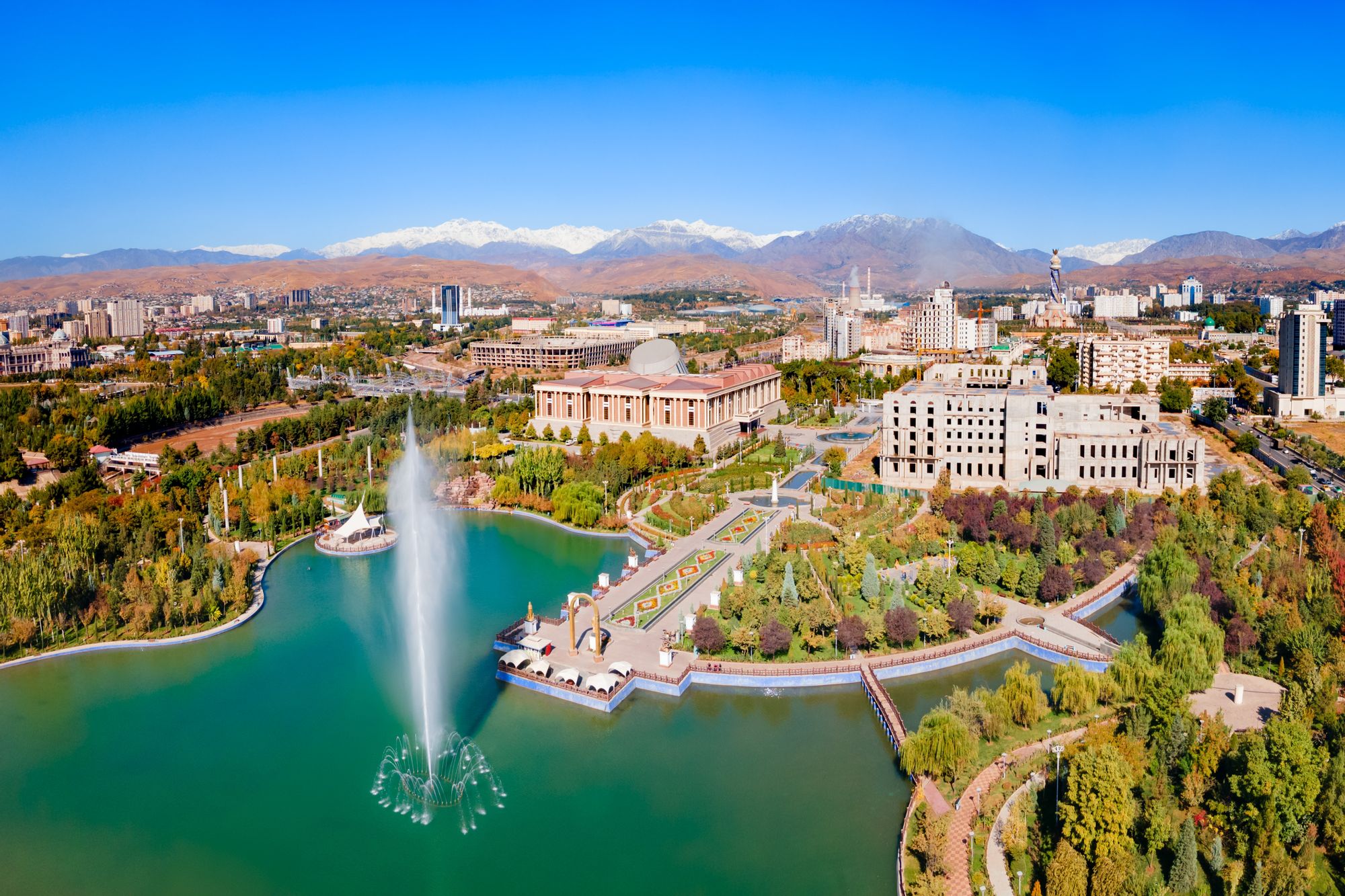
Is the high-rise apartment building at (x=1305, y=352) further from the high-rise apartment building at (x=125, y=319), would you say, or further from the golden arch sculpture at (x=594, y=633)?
the high-rise apartment building at (x=125, y=319)

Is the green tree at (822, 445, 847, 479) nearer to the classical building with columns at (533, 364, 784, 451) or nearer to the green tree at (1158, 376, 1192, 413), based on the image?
the classical building with columns at (533, 364, 784, 451)

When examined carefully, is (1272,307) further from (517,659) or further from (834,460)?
(517,659)

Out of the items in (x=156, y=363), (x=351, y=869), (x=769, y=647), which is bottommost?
(x=351, y=869)

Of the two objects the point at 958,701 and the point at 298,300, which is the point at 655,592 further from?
the point at 298,300

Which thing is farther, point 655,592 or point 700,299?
point 700,299

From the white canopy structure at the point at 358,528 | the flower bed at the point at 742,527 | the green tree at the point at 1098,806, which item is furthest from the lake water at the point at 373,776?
the flower bed at the point at 742,527

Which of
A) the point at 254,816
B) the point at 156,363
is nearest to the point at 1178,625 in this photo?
the point at 254,816

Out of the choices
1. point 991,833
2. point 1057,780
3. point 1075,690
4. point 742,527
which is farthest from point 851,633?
point 742,527
